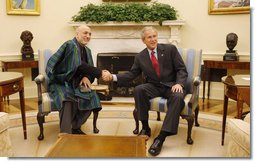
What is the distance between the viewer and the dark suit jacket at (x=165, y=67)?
2.26m

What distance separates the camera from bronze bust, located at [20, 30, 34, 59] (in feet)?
9.21

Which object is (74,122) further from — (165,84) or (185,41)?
(185,41)

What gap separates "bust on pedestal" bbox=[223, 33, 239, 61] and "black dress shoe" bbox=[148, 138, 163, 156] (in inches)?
47.1

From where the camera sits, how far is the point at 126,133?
2301mm

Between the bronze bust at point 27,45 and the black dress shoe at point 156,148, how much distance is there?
1.54 metres

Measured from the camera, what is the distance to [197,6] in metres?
2.88

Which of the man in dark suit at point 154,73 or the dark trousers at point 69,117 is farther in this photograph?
the man in dark suit at point 154,73

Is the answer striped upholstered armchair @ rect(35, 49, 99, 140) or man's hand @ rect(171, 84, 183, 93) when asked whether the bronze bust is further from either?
man's hand @ rect(171, 84, 183, 93)

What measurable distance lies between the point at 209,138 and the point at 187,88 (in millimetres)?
423

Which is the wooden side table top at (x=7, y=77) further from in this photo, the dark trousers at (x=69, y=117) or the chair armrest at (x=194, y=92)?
the chair armrest at (x=194, y=92)

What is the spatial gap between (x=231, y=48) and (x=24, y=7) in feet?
6.35

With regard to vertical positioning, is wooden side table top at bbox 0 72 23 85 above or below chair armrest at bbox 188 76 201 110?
above

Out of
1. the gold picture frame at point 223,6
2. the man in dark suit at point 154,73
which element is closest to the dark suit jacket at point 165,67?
the man in dark suit at point 154,73

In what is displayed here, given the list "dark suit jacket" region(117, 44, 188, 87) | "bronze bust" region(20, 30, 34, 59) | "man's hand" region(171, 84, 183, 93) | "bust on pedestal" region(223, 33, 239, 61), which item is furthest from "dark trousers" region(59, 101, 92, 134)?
"bust on pedestal" region(223, 33, 239, 61)
